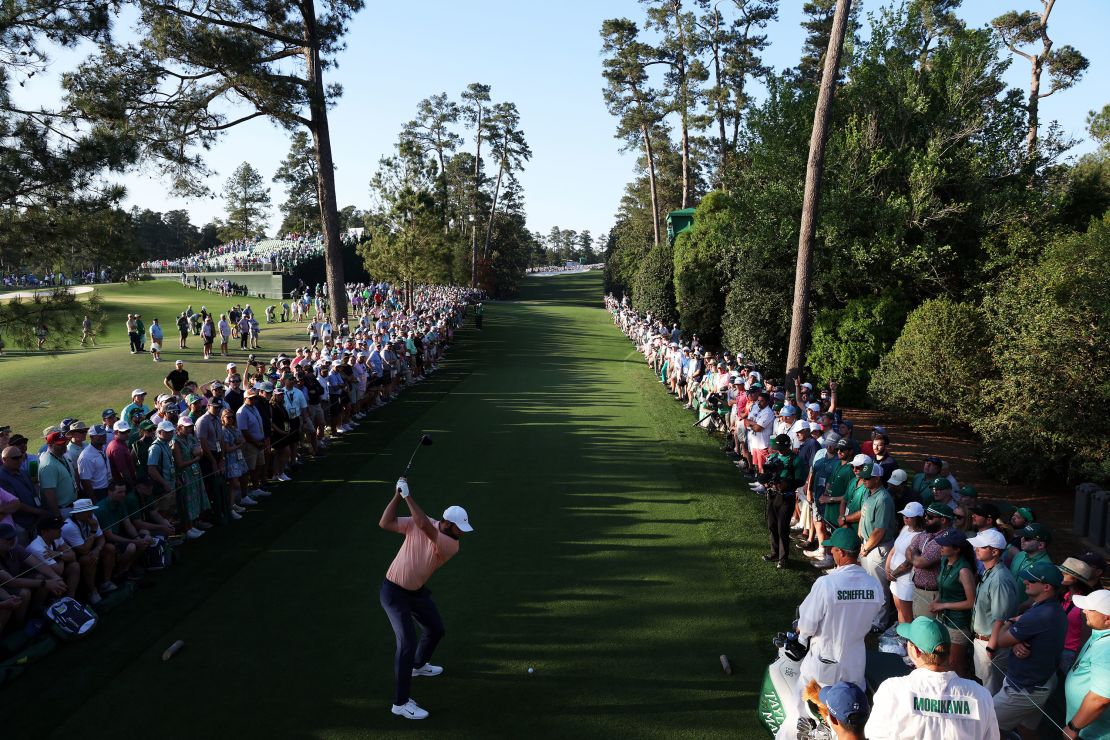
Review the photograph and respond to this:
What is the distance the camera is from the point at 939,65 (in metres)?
19.7

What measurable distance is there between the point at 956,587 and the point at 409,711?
4890mm

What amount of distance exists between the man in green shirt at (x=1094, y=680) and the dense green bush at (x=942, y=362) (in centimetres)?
1204

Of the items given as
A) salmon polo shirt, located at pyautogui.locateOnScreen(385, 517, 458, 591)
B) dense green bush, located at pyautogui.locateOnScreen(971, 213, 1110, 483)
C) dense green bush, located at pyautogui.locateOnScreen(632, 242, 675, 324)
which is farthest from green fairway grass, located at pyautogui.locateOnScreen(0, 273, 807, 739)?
dense green bush, located at pyautogui.locateOnScreen(632, 242, 675, 324)

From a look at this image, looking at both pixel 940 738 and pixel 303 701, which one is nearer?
pixel 940 738

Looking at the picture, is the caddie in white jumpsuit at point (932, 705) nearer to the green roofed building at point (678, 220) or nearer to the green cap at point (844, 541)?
the green cap at point (844, 541)

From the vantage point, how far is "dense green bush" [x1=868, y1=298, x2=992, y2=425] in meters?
15.7

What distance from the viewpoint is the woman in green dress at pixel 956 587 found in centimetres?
622

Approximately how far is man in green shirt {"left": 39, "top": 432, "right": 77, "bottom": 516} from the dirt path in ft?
43.8

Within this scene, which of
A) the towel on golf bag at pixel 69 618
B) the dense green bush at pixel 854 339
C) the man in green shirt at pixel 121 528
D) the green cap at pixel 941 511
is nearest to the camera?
the green cap at pixel 941 511

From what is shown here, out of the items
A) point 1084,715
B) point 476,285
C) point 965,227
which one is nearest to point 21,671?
point 1084,715

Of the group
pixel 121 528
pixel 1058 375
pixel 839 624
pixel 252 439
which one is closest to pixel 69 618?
pixel 121 528

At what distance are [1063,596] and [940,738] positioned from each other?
3.45m

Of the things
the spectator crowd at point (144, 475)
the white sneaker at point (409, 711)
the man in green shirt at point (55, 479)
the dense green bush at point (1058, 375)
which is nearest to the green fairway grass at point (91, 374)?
the spectator crowd at point (144, 475)

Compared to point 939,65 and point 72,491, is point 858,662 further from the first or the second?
point 939,65
